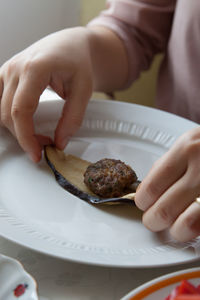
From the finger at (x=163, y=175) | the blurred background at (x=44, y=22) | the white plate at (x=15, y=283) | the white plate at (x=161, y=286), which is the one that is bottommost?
the blurred background at (x=44, y=22)

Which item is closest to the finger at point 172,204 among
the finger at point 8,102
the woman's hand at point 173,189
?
the woman's hand at point 173,189

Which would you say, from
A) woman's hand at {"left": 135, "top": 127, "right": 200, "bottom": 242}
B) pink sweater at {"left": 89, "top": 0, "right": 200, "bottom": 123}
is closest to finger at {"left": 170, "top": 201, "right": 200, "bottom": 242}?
woman's hand at {"left": 135, "top": 127, "right": 200, "bottom": 242}

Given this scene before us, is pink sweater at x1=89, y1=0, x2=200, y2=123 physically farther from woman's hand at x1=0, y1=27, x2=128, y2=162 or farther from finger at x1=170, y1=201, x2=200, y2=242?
finger at x1=170, y1=201, x2=200, y2=242

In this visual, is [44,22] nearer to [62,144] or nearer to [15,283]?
[62,144]

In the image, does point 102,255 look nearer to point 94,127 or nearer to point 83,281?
point 83,281

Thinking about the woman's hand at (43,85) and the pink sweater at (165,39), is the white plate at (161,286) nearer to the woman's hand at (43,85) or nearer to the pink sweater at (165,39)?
the woman's hand at (43,85)

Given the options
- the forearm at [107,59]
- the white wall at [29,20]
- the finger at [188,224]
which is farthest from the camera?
the white wall at [29,20]

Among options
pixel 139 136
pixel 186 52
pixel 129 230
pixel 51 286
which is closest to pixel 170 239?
pixel 129 230

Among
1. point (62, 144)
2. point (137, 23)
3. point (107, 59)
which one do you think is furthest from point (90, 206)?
point (137, 23)
